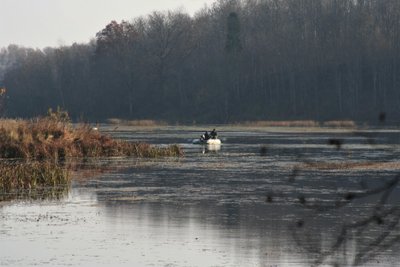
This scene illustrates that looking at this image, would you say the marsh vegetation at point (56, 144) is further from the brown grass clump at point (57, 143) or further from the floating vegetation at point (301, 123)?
the floating vegetation at point (301, 123)

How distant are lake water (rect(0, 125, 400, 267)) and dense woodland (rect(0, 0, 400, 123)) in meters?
74.8

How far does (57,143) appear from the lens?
48.8 meters

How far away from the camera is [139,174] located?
38656mm

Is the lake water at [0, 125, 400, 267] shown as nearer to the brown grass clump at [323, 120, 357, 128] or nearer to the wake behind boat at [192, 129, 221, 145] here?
the wake behind boat at [192, 129, 221, 145]

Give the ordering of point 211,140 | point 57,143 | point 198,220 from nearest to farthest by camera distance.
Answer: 1. point 198,220
2. point 57,143
3. point 211,140

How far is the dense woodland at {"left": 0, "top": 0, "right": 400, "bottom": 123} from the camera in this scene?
397 ft

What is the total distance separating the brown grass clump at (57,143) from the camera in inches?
1870

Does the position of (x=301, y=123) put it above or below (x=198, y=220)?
above

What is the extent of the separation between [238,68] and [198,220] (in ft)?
375

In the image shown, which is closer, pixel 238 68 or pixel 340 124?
pixel 340 124

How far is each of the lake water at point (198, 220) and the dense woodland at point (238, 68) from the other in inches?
2943

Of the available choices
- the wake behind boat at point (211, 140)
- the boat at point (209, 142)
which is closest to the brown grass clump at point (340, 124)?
the boat at point (209, 142)

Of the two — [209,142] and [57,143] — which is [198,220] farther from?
[209,142]

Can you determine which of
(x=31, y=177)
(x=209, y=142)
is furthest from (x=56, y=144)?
(x=31, y=177)
